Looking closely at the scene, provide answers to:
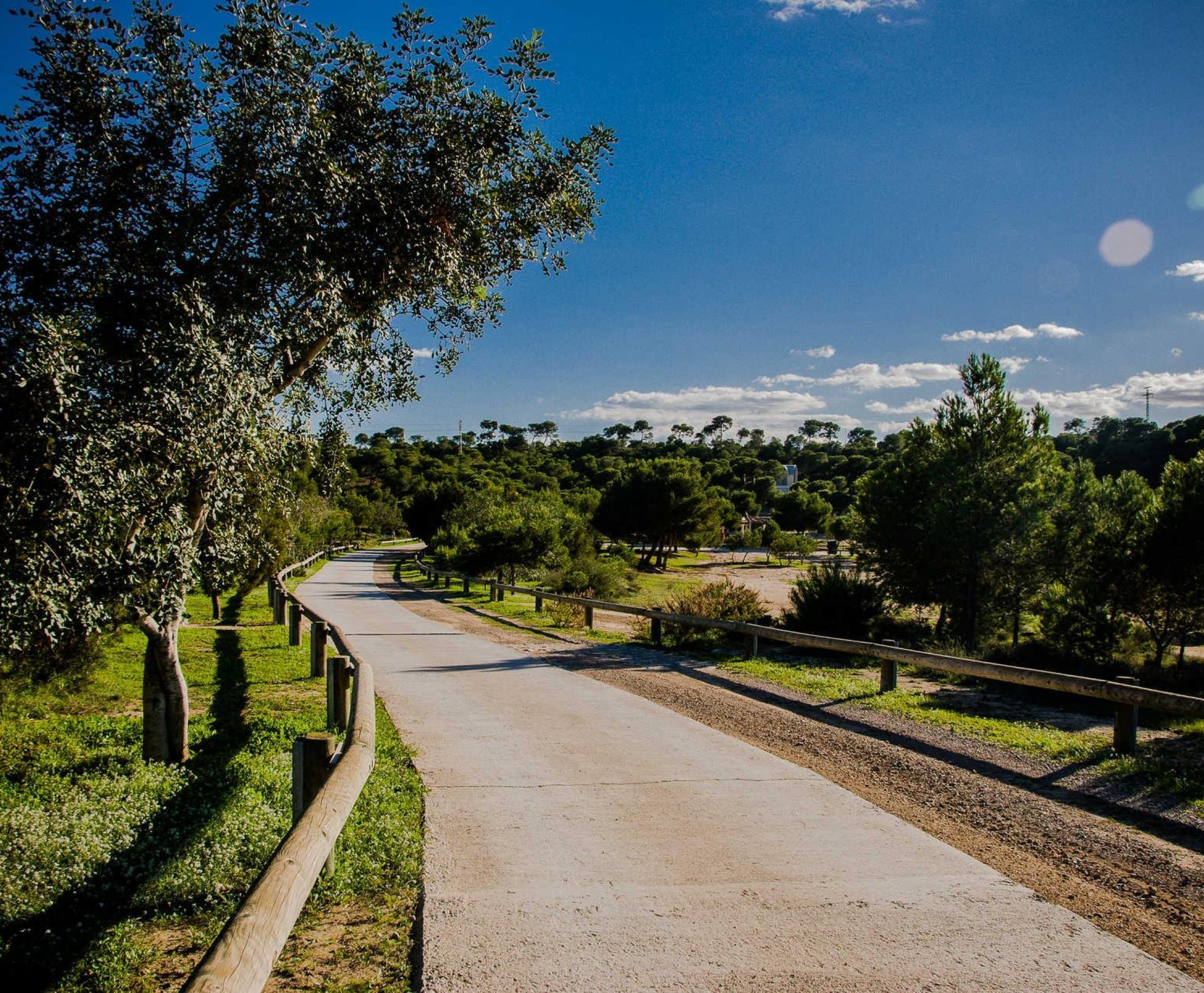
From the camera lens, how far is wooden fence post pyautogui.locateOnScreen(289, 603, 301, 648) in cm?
1540

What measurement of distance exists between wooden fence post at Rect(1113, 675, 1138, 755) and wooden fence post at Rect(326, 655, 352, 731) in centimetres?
760

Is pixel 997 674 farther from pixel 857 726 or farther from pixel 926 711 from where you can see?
pixel 857 726

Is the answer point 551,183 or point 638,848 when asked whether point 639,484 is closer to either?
point 551,183

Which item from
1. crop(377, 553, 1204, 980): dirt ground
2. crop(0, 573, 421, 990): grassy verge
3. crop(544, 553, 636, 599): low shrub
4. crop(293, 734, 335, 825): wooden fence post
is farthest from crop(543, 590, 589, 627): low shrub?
crop(293, 734, 335, 825): wooden fence post

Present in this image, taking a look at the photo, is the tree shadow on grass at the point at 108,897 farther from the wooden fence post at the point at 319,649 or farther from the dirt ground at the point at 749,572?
the dirt ground at the point at 749,572

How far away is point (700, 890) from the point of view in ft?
14.4

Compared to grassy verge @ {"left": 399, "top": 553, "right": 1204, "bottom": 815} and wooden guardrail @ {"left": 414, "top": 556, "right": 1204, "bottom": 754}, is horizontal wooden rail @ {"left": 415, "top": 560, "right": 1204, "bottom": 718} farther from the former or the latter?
grassy verge @ {"left": 399, "top": 553, "right": 1204, "bottom": 815}

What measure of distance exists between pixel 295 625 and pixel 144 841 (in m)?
11.1

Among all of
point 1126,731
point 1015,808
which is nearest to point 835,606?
point 1126,731

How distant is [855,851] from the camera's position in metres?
4.99

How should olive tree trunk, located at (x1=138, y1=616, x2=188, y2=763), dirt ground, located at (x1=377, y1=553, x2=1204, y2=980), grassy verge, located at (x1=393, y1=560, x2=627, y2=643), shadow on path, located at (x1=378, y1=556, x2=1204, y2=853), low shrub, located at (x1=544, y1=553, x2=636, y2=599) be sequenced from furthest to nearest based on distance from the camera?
low shrub, located at (x1=544, y1=553, x2=636, y2=599) → grassy verge, located at (x1=393, y1=560, x2=627, y2=643) → olive tree trunk, located at (x1=138, y1=616, x2=188, y2=763) → shadow on path, located at (x1=378, y1=556, x2=1204, y2=853) → dirt ground, located at (x1=377, y1=553, x2=1204, y2=980)

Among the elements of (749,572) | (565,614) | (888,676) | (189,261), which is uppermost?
(189,261)

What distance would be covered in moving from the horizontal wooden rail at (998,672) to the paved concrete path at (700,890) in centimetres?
325

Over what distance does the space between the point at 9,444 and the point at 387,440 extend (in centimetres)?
13053
